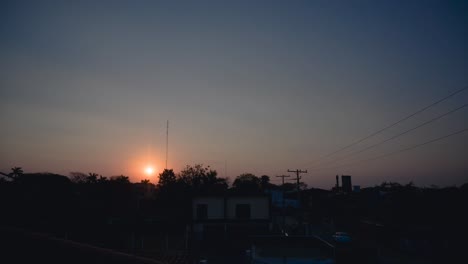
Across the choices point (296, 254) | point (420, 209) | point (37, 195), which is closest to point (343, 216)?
point (420, 209)

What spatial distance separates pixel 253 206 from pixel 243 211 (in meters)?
1.48

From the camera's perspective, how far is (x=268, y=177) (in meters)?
76.7

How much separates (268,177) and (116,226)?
51631 millimetres

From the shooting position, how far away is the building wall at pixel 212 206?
36.8 m

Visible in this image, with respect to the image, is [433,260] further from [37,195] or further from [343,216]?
[37,195]

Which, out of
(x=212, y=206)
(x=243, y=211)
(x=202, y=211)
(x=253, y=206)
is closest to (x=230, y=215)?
(x=243, y=211)

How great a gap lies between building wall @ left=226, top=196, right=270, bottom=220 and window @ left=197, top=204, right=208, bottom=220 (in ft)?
9.47

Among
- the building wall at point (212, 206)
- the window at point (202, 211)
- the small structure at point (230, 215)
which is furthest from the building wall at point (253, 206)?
the window at point (202, 211)

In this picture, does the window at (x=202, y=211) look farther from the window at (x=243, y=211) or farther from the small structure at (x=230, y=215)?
the window at (x=243, y=211)

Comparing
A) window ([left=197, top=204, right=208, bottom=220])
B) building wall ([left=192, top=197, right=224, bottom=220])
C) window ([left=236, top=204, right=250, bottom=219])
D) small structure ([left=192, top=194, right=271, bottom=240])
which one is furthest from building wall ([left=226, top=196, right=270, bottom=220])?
window ([left=197, top=204, right=208, bottom=220])

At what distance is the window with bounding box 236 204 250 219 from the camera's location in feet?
121

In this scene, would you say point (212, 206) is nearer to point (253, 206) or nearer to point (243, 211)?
point (243, 211)

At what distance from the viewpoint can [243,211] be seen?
37.0 m

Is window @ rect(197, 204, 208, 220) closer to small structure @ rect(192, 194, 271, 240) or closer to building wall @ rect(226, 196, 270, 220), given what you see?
small structure @ rect(192, 194, 271, 240)
